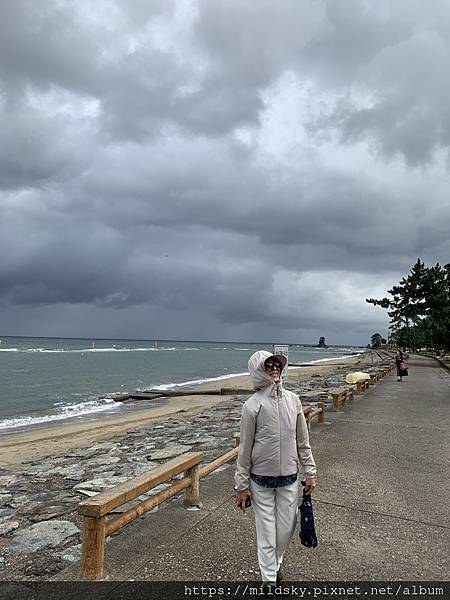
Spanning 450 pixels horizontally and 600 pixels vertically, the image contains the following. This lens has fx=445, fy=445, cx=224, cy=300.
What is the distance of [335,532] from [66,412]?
18.0m

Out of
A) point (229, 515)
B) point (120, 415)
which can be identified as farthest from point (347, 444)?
point (120, 415)

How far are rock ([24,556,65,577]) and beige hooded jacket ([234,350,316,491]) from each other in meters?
2.01

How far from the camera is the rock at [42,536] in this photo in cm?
443

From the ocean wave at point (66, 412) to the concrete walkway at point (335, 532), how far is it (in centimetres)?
1341

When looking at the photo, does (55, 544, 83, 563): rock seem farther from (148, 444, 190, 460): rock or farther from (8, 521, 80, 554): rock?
(148, 444, 190, 460): rock

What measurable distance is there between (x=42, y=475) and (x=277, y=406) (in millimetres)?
6818

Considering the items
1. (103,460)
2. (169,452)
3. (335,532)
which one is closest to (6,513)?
(103,460)

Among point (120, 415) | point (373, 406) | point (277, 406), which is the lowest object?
point (120, 415)

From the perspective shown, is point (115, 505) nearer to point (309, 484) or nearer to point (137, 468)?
point (309, 484)

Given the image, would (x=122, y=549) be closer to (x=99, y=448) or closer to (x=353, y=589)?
(x=353, y=589)

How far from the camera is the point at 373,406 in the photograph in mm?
13422

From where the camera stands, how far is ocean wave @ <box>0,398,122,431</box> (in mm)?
17258

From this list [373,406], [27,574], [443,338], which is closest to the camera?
[27,574]

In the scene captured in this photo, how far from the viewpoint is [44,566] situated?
394cm
